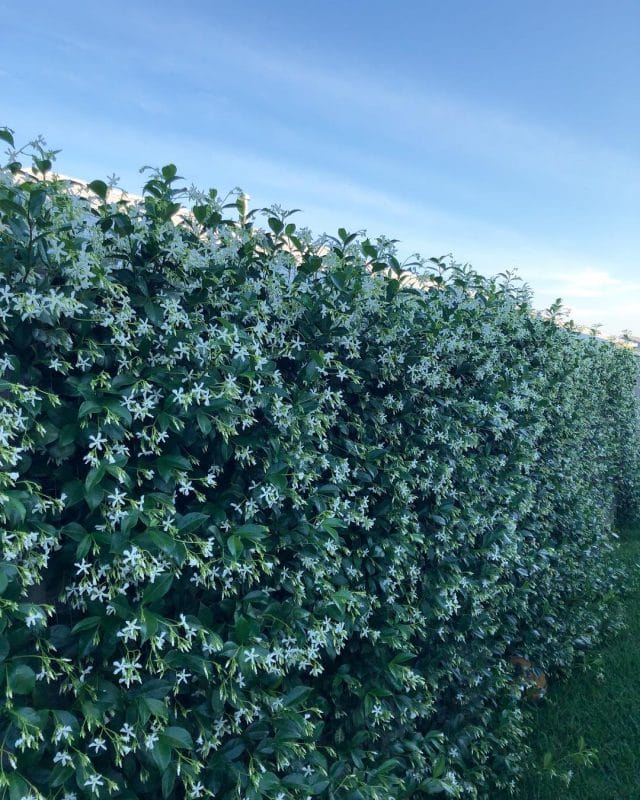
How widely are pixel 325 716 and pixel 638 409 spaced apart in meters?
9.67

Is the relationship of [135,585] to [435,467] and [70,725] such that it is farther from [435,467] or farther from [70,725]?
[435,467]

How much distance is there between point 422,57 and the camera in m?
6.59

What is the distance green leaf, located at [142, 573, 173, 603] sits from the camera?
5.59 feet

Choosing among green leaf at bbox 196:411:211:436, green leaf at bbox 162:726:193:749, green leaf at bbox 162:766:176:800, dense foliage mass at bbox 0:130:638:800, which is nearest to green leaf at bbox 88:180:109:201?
dense foliage mass at bbox 0:130:638:800

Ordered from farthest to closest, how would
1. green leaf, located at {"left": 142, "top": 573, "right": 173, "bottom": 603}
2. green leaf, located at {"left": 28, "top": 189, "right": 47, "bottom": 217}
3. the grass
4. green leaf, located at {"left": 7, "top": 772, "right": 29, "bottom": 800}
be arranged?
the grass → green leaf, located at {"left": 142, "top": 573, "right": 173, "bottom": 603} → green leaf, located at {"left": 28, "top": 189, "right": 47, "bottom": 217} → green leaf, located at {"left": 7, "top": 772, "right": 29, "bottom": 800}

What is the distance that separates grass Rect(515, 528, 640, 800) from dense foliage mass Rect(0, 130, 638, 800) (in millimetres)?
311

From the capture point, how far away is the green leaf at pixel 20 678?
1.50 m

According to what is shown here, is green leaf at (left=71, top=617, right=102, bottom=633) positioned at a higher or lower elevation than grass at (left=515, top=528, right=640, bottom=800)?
higher

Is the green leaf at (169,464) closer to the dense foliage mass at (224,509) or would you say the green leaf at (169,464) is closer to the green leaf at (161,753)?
the dense foliage mass at (224,509)

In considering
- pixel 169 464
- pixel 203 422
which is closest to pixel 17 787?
pixel 169 464

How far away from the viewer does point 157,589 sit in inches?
67.3

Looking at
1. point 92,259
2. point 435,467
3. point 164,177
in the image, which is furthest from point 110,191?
point 435,467

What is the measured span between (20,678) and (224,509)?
76cm

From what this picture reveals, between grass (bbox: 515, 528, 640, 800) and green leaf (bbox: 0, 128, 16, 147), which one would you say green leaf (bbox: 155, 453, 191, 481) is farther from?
grass (bbox: 515, 528, 640, 800)
